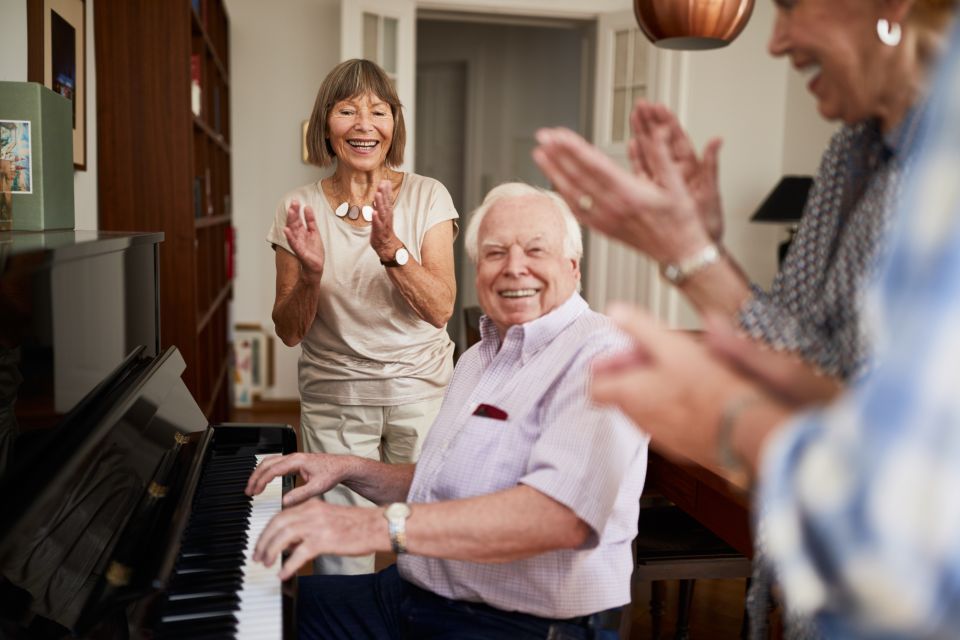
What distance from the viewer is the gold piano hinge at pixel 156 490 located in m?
1.39

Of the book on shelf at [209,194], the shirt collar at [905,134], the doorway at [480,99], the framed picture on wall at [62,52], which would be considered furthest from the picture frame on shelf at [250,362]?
the shirt collar at [905,134]

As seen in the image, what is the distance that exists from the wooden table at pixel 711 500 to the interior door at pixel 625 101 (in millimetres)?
3512

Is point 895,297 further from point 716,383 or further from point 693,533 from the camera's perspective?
point 693,533

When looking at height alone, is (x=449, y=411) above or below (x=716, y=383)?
below

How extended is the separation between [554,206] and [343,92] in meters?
0.87

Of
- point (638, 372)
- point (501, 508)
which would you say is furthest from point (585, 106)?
point (638, 372)

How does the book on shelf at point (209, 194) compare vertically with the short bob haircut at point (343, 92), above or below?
below

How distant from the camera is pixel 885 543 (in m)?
0.49

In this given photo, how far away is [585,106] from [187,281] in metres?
3.71

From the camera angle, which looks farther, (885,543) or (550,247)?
(550,247)

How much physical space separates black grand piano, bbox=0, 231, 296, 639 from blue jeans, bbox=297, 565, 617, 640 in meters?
0.22

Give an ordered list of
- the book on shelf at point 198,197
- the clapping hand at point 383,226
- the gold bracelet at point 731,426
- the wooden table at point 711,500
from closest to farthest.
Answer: the gold bracelet at point 731,426 → the wooden table at point 711,500 → the clapping hand at point 383,226 → the book on shelf at point 198,197

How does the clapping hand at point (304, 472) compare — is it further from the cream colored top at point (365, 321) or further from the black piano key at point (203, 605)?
the cream colored top at point (365, 321)

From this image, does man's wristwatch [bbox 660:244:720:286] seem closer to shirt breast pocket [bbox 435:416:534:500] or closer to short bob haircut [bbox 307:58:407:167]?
shirt breast pocket [bbox 435:416:534:500]
